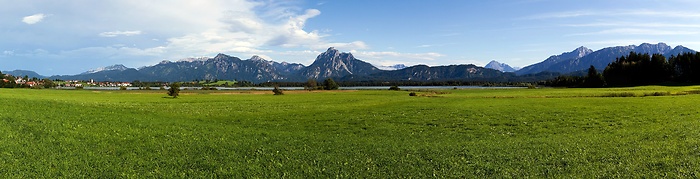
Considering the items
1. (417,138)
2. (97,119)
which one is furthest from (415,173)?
(97,119)

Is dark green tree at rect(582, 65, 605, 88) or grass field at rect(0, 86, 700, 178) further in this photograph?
dark green tree at rect(582, 65, 605, 88)

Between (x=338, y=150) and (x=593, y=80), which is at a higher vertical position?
(x=593, y=80)

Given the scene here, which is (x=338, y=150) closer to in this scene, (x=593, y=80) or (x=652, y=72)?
(x=593, y=80)

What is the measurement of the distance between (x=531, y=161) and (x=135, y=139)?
20897 mm

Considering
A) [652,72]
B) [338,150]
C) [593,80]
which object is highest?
[652,72]

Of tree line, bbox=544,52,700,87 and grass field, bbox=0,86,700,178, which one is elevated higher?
tree line, bbox=544,52,700,87

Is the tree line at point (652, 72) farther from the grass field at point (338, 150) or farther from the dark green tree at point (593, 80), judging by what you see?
the grass field at point (338, 150)

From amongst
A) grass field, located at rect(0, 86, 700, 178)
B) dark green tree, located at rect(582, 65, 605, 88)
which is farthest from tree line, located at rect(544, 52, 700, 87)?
grass field, located at rect(0, 86, 700, 178)

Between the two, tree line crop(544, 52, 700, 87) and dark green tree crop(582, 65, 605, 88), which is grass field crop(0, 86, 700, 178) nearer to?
tree line crop(544, 52, 700, 87)

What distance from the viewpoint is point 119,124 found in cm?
2689

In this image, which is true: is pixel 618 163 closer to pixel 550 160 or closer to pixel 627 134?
pixel 550 160

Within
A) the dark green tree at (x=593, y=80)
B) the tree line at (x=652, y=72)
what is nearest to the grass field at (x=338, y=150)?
the tree line at (x=652, y=72)

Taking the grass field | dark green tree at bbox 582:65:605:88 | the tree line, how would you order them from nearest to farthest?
the grass field → the tree line → dark green tree at bbox 582:65:605:88

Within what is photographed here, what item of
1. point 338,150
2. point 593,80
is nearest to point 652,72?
point 593,80
